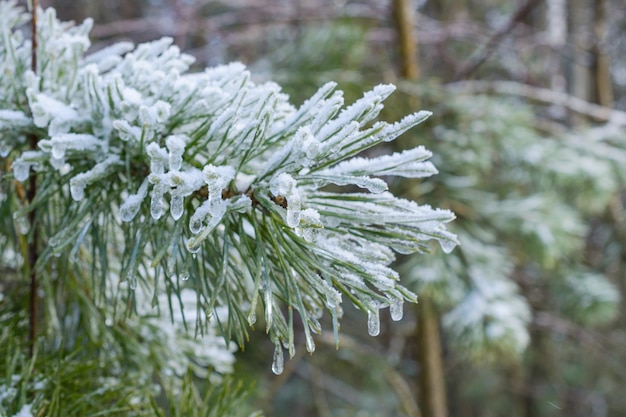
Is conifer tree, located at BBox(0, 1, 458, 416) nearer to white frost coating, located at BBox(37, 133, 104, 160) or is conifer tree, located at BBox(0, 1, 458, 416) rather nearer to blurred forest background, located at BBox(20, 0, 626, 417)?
white frost coating, located at BBox(37, 133, 104, 160)

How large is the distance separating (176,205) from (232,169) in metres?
0.05

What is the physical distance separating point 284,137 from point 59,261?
0.87 feet

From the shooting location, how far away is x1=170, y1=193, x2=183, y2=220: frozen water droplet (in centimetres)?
36

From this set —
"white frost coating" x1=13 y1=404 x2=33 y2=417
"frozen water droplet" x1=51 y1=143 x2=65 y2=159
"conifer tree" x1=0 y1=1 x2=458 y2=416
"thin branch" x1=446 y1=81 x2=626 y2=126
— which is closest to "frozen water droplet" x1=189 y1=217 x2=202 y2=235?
"conifer tree" x1=0 y1=1 x2=458 y2=416

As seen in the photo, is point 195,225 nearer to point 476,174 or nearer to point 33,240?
point 33,240

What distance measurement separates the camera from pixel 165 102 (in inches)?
16.7

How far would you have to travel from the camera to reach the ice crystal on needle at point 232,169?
0.36 metres

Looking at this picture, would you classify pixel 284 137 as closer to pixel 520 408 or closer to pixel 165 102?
pixel 165 102

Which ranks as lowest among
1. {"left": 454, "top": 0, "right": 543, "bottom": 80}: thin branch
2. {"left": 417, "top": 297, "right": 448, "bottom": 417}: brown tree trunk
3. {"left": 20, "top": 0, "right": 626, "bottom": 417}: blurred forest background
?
{"left": 417, "top": 297, "right": 448, "bottom": 417}: brown tree trunk

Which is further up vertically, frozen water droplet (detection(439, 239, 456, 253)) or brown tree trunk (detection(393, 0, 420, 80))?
brown tree trunk (detection(393, 0, 420, 80))

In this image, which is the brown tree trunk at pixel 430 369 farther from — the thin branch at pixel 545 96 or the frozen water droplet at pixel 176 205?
the frozen water droplet at pixel 176 205

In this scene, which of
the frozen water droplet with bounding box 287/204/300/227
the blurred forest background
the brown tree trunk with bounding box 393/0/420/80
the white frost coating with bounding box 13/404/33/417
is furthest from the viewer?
the brown tree trunk with bounding box 393/0/420/80

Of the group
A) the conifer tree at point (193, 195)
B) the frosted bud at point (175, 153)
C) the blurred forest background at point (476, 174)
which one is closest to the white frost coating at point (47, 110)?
the conifer tree at point (193, 195)

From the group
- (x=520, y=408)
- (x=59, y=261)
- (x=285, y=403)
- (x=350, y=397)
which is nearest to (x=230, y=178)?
(x=59, y=261)
